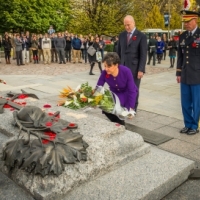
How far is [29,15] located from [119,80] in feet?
83.2

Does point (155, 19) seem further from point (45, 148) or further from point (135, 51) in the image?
point (45, 148)

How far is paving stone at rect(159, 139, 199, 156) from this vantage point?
13.7 ft

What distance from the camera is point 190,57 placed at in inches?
185

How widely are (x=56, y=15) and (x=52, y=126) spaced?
93.8 ft

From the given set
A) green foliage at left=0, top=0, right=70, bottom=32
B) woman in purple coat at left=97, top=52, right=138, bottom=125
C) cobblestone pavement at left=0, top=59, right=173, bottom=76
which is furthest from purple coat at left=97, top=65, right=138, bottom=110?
green foliage at left=0, top=0, right=70, bottom=32

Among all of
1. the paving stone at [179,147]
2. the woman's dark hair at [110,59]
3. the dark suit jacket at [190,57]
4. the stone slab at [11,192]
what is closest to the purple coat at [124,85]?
the woman's dark hair at [110,59]

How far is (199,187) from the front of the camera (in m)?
3.27

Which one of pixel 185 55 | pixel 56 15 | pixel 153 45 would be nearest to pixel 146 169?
pixel 185 55

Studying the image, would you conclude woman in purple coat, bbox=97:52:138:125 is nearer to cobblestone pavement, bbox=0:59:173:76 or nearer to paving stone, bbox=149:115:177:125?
paving stone, bbox=149:115:177:125

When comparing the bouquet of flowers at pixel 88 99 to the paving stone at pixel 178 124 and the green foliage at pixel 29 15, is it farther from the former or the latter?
the green foliage at pixel 29 15

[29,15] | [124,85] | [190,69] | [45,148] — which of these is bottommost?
[45,148]

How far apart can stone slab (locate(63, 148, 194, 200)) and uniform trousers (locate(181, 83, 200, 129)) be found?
4.74 feet

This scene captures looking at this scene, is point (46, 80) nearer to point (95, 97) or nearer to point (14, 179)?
point (95, 97)

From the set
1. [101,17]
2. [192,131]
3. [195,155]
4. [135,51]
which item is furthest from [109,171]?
[101,17]
